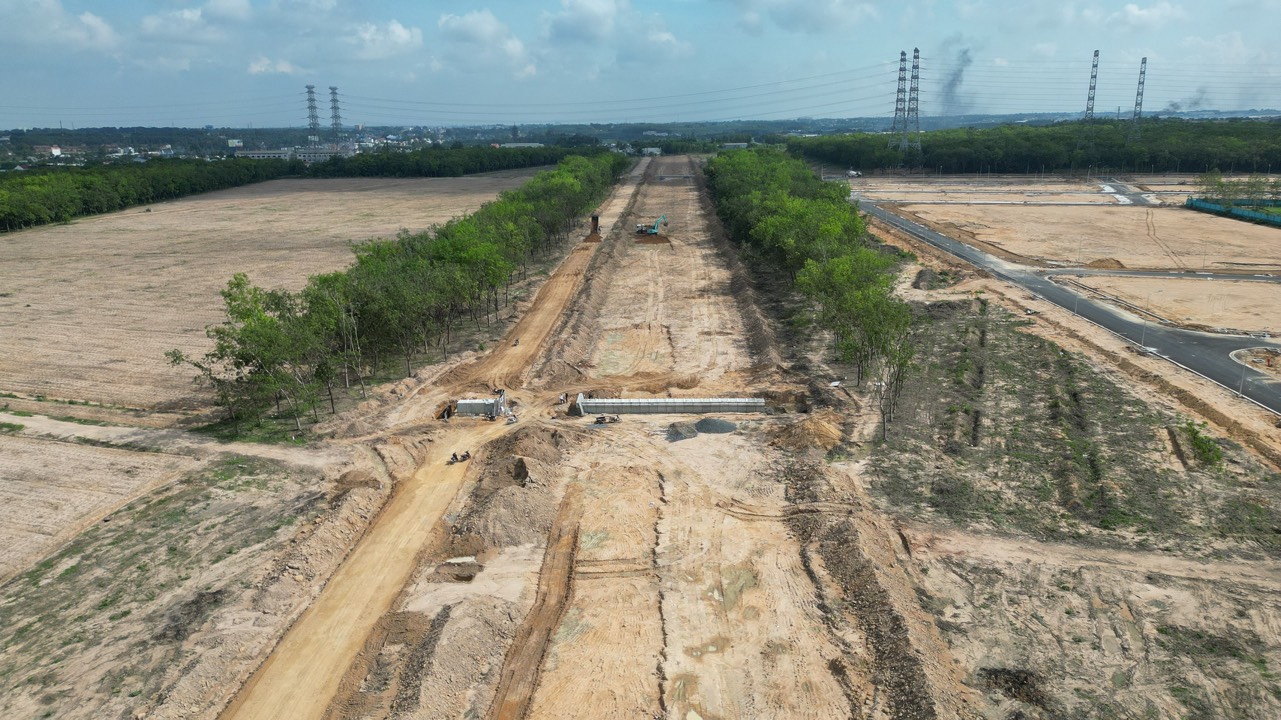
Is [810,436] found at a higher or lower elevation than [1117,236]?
lower

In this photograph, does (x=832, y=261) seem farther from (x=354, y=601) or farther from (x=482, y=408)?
(x=354, y=601)

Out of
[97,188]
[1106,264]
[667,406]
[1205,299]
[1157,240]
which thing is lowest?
[667,406]

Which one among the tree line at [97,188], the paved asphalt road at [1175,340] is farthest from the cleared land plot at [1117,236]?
the tree line at [97,188]

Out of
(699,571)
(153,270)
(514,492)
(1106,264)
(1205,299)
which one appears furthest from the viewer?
(153,270)

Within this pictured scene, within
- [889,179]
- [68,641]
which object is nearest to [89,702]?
[68,641]

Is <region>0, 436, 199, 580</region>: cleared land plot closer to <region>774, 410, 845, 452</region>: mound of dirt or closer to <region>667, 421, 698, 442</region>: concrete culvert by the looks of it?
<region>667, 421, 698, 442</region>: concrete culvert

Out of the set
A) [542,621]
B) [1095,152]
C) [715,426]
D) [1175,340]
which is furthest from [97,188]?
[1095,152]

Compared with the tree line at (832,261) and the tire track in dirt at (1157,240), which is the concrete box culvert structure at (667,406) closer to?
the tree line at (832,261)

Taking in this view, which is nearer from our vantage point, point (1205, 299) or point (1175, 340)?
point (1175, 340)

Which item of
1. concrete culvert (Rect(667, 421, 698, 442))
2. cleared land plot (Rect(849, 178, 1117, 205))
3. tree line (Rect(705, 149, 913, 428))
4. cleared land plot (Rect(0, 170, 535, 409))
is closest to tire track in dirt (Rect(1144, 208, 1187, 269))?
cleared land plot (Rect(849, 178, 1117, 205))

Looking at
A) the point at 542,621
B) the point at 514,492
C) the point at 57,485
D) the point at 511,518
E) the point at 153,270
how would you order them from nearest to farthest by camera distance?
the point at 542,621 < the point at 511,518 < the point at 514,492 < the point at 57,485 < the point at 153,270
